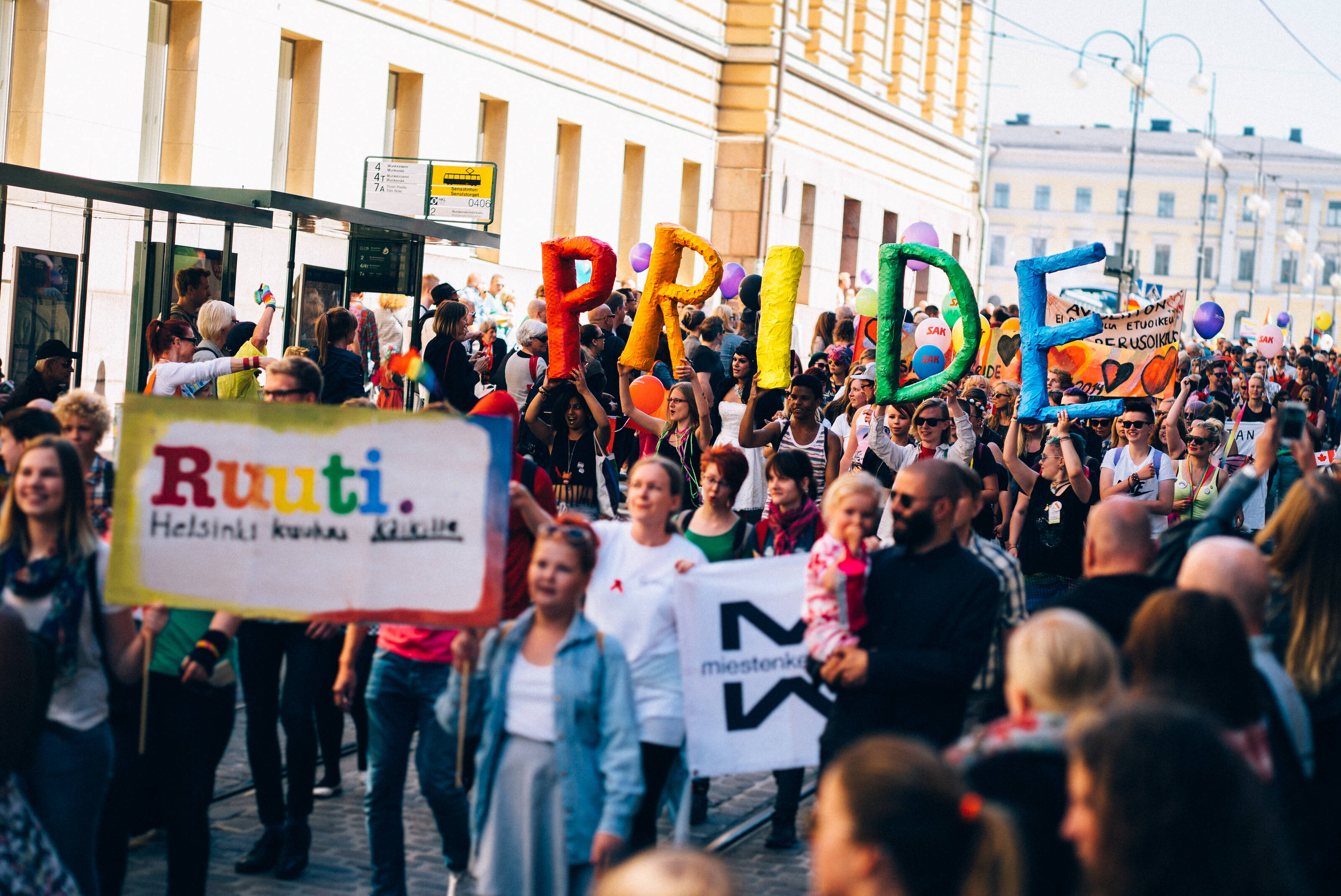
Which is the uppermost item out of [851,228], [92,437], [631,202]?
[851,228]

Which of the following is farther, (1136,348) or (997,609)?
(1136,348)

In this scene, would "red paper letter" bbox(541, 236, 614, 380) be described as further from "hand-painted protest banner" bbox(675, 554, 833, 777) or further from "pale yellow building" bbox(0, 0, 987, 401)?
"hand-painted protest banner" bbox(675, 554, 833, 777)

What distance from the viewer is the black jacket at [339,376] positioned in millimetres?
9320

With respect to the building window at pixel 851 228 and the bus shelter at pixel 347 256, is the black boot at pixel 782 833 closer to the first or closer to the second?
the bus shelter at pixel 347 256

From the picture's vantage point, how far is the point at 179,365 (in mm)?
9227

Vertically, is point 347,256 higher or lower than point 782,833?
higher

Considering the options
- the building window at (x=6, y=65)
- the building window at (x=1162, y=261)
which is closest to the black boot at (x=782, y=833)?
the building window at (x=6, y=65)

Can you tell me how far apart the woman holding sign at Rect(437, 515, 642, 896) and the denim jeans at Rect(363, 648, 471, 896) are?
0.76 m

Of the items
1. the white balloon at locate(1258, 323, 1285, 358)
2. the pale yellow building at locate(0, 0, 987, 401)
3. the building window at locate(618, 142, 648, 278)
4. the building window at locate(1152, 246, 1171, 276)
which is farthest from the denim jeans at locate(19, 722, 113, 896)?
the building window at locate(1152, 246, 1171, 276)

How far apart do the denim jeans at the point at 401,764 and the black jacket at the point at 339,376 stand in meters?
3.64

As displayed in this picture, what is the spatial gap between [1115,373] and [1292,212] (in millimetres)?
94903

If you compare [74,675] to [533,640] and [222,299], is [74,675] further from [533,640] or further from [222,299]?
[222,299]

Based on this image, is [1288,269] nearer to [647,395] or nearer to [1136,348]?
[1136,348]

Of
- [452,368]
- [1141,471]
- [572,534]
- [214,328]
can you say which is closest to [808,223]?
[452,368]
